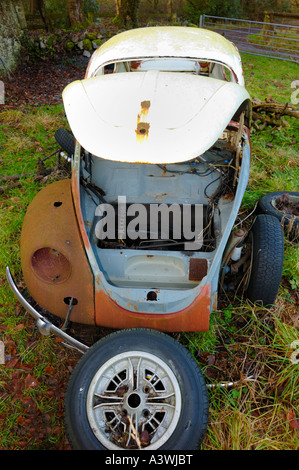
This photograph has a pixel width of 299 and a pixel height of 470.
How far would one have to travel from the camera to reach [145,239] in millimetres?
3389

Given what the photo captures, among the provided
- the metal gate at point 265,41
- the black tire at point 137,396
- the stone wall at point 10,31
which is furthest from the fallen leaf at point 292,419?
the metal gate at point 265,41

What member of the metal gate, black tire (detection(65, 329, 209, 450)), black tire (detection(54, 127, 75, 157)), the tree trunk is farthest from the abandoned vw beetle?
the tree trunk

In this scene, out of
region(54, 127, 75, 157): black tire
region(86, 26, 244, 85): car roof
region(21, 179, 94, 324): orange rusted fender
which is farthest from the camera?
region(54, 127, 75, 157): black tire

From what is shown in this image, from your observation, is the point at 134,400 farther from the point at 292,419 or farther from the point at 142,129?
the point at 142,129

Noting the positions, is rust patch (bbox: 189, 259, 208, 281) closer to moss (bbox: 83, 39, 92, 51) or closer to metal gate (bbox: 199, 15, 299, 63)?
moss (bbox: 83, 39, 92, 51)

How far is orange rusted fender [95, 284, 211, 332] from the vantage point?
2648 millimetres

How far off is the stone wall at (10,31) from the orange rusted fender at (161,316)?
7.35 meters

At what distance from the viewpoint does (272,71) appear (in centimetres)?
948

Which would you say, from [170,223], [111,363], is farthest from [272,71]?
[111,363]

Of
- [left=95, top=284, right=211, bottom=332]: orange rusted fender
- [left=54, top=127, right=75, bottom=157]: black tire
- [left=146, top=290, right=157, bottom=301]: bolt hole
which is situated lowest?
[left=95, top=284, right=211, bottom=332]: orange rusted fender

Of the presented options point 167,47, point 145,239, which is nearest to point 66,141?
point 167,47

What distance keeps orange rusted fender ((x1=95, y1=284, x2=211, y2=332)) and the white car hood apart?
1075mm

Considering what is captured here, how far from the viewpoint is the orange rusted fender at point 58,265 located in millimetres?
2803

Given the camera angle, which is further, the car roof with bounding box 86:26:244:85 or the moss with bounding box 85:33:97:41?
the moss with bounding box 85:33:97:41
